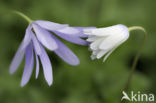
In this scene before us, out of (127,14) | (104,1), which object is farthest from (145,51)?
(104,1)

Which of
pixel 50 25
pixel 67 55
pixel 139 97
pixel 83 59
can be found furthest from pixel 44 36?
pixel 139 97

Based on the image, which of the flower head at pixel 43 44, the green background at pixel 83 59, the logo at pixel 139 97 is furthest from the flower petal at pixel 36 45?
the logo at pixel 139 97

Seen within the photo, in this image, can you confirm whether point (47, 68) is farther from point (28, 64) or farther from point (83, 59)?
point (83, 59)

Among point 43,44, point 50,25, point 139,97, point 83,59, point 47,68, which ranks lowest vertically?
point 139,97

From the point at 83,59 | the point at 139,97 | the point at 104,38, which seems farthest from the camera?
the point at 83,59

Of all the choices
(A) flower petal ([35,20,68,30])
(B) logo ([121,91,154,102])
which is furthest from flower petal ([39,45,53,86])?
(B) logo ([121,91,154,102])

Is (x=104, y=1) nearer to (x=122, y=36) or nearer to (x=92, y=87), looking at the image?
(x=92, y=87)

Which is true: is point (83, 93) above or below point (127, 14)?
below
